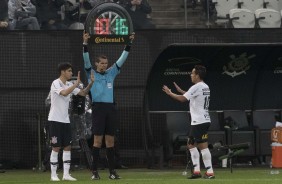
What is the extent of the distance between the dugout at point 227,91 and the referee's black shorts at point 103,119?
410 cm

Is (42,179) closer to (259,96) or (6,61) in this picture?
(6,61)

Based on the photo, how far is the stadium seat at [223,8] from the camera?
70.5 feet

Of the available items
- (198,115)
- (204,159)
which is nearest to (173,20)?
(198,115)

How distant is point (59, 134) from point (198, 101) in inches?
100

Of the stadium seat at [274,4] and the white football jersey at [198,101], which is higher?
the stadium seat at [274,4]

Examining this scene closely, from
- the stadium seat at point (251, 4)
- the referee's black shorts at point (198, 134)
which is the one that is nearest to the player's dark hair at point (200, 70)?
the referee's black shorts at point (198, 134)

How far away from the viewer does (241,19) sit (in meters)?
22.0

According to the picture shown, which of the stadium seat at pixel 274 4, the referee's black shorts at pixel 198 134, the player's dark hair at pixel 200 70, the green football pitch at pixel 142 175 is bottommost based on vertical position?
the green football pitch at pixel 142 175

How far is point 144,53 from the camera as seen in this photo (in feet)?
65.1

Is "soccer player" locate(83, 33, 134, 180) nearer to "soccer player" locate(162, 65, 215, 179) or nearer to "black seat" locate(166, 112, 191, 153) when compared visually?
"soccer player" locate(162, 65, 215, 179)

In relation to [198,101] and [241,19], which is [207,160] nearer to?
[198,101]

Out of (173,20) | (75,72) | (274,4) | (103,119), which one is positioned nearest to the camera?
(103,119)

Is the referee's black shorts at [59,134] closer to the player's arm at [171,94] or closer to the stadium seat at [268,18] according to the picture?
the player's arm at [171,94]

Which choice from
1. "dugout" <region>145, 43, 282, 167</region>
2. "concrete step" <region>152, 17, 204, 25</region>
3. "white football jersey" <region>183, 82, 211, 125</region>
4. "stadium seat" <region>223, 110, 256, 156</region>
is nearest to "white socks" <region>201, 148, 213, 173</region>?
"white football jersey" <region>183, 82, 211, 125</region>
